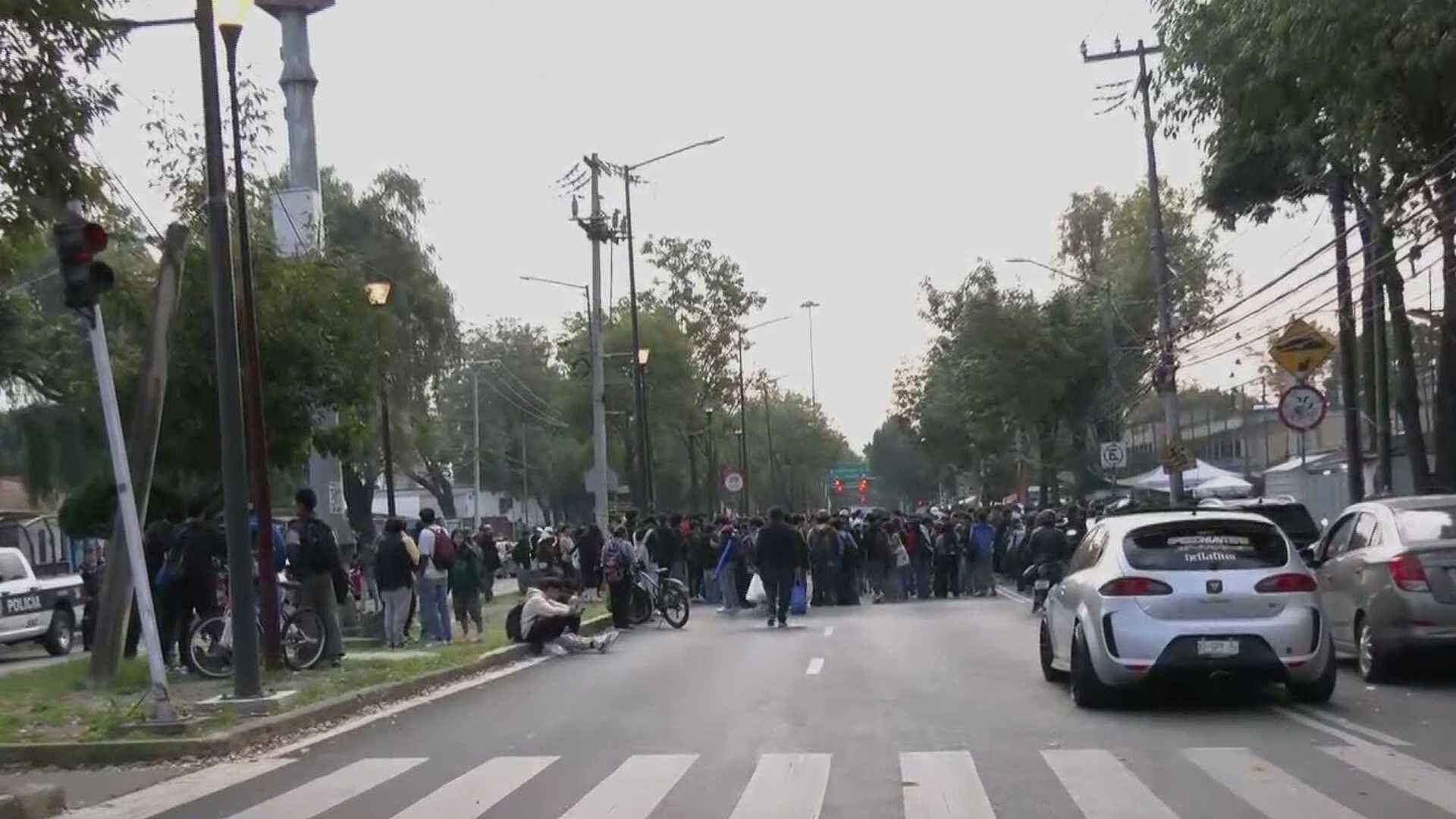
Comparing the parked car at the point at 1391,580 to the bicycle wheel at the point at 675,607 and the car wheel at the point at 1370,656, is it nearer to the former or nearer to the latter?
the car wheel at the point at 1370,656

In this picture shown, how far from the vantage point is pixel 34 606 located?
27.1 meters

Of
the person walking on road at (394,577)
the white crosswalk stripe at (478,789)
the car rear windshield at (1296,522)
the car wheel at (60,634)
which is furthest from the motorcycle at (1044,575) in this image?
the car wheel at (60,634)

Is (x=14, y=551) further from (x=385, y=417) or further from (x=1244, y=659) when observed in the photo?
(x=1244, y=659)

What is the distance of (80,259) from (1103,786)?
7.84 meters

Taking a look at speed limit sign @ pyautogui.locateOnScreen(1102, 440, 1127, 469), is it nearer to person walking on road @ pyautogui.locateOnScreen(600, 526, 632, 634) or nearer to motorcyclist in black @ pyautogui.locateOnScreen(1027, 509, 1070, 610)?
motorcyclist in black @ pyautogui.locateOnScreen(1027, 509, 1070, 610)

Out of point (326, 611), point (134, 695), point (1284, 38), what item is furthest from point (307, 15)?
point (1284, 38)

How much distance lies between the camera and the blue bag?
2934 cm

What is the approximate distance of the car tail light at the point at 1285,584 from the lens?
43.8ft

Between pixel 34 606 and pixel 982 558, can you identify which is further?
pixel 982 558

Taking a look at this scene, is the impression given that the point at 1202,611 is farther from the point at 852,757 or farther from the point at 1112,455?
the point at 1112,455

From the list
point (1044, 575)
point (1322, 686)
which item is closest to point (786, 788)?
point (1322, 686)

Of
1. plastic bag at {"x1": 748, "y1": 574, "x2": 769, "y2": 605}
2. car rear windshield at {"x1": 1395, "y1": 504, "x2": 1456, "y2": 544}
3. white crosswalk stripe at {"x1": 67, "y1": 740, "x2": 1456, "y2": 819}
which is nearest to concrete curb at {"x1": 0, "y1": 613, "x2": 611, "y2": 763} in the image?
white crosswalk stripe at {"x1": 67, "y1": 740, "x2": 1456, "y2": 819}

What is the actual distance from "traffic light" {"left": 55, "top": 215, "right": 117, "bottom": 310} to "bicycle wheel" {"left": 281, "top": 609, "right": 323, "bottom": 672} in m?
6.83

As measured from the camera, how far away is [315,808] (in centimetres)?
1004
